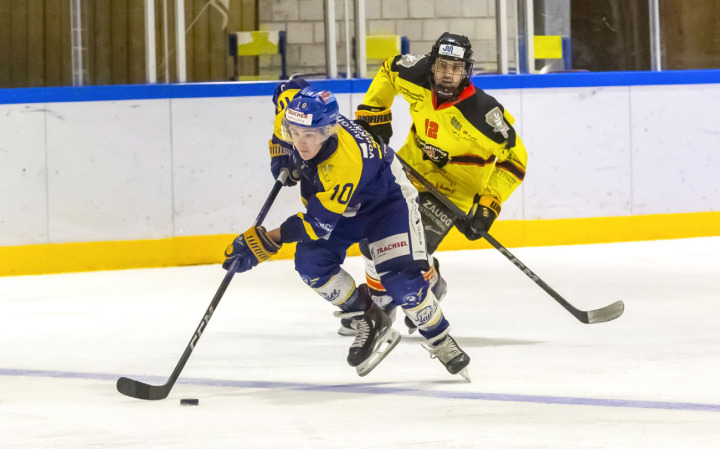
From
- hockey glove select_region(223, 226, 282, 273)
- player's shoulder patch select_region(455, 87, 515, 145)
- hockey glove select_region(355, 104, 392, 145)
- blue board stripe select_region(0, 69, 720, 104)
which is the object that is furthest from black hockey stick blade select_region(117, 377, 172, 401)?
blue board stripe select_region(0, 69, 720, 104)

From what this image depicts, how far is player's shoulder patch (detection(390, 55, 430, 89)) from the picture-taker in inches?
190

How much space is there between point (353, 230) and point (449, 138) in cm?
104

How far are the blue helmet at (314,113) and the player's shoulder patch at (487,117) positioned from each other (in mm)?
1172

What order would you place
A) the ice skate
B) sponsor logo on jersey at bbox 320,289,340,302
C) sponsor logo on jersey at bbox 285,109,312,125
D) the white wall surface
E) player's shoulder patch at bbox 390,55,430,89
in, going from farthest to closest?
the white wall surface < player's shoulder patch at bbox 390,55,430,89 < sponsor logo on jersey at bbox 320,289,340,302 < the ice skate < sponsor logo on jersey at bbox 285,109,312,125

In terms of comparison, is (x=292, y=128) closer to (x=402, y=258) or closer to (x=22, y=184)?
(x=402, y=258)

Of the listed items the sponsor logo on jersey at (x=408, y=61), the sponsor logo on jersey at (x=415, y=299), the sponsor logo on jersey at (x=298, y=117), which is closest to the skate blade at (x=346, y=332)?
the sponsor logo on jersey at (x=415, y=299)

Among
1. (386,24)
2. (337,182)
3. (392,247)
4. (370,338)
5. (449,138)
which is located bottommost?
(370,338)

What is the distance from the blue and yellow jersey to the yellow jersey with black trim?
986 mm

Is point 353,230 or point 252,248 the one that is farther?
point 353,230

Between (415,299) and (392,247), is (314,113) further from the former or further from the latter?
(415,299)

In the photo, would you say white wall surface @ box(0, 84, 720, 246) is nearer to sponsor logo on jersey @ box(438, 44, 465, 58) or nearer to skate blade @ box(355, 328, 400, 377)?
sponsor logo on jersey @ box(438, 44, 465, 58)

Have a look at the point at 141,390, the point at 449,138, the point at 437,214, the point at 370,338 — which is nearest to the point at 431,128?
the point at 449,138

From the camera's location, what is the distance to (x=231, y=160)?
23.2 feet

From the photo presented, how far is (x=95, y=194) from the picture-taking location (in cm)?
680
